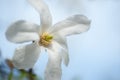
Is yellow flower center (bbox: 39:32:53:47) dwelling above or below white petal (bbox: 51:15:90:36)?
below

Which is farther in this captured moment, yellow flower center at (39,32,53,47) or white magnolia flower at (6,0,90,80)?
yellow flower center at (39,32,53,47)

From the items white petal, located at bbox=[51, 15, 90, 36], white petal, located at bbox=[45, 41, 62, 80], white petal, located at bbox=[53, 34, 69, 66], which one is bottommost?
white petal, located at bbox=[45, 41, 62, 80]

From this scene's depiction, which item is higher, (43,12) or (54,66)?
(43,12)

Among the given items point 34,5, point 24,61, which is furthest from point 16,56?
point 34,5
